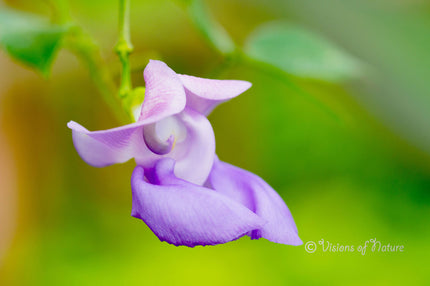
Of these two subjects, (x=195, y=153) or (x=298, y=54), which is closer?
(x=195, y=153)

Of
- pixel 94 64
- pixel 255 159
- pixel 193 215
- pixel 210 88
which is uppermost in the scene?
pixel 255 159

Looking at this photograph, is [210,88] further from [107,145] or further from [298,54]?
[298,54]

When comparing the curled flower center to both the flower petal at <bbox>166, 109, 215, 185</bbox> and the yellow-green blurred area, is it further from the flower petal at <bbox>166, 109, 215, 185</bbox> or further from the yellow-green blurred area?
the yellow-green blurred area

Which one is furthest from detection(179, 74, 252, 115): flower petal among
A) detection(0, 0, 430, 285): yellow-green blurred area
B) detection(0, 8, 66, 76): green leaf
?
detection(0, 0, 430, 285): yellow-green blurred area

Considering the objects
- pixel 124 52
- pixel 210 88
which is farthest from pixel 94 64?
pixel 210 88

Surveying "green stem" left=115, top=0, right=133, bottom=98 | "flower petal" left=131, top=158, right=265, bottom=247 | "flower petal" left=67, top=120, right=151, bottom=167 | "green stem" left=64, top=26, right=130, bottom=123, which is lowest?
"flower petal" left=131, top=158, right=265, bottom=247

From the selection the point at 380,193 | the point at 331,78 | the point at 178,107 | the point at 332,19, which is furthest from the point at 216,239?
the point at 332,19
